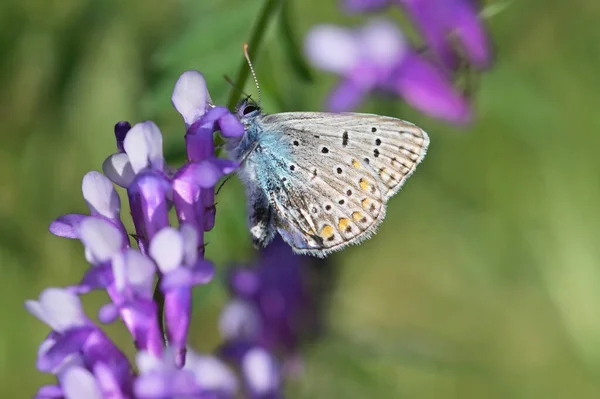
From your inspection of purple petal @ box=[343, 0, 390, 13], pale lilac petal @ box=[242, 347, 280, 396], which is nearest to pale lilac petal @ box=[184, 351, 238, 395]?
pale lilac petal @ box=[242, 347, 280, 396]

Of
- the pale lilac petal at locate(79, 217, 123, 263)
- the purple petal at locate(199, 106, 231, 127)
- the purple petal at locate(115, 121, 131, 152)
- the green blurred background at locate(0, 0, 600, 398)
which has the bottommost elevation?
the green blurred background at locate(0, 0, 600, 398)

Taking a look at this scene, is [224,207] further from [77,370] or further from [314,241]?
[77,370]

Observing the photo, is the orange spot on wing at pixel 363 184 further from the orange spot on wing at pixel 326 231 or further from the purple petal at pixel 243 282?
the purple petal at pixel 243 282

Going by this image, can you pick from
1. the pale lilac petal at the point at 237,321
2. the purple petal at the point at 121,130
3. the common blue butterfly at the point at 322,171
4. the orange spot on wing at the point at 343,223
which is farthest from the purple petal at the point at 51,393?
the pale lilac petal at the point at 237,321

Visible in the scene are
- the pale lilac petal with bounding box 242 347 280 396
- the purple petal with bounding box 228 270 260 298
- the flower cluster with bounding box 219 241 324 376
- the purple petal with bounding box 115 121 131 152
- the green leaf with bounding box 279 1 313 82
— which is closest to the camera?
the purple petal with bounding box 115 121 131 152

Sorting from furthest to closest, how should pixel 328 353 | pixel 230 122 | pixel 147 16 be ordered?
pixel 147 16
pixel 328 353
pixel 230 122

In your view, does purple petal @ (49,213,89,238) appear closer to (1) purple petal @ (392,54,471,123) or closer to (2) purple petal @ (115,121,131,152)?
(2) purple petal @ (115,121,131,152)

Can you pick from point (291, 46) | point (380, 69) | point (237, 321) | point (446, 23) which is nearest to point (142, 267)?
point (291, 46)

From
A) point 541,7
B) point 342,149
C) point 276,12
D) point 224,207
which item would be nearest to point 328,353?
point 224,207
